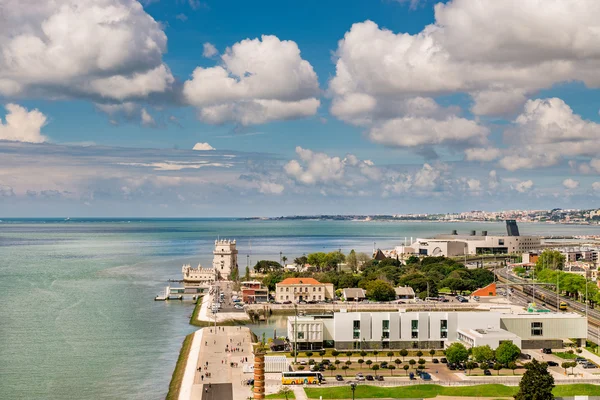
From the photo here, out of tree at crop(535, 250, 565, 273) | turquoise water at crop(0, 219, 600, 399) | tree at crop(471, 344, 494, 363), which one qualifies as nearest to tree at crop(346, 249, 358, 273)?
turquoise water at crop(0, 219, 600, 399)

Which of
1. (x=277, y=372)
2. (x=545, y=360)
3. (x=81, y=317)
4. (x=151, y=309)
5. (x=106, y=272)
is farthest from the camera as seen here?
(x=106, y=272)

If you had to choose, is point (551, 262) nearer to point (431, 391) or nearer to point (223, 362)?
point (223, 362)

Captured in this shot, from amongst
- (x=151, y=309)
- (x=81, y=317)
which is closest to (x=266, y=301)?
(x=151, y=309)

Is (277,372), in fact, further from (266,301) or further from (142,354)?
(266,301)

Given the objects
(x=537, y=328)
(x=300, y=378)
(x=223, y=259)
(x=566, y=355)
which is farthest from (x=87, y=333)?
(x=223, y=259)

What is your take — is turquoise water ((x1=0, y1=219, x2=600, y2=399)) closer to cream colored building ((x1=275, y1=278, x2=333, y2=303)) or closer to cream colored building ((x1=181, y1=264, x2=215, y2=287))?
cream colored building ((x1=181, y1=264, x2=215, y2=287))

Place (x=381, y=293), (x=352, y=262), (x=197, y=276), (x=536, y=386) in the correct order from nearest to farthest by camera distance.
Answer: (x=536, y=386)
(x=381, y=293)
(x=197, y=276)
(x=352, y=262)

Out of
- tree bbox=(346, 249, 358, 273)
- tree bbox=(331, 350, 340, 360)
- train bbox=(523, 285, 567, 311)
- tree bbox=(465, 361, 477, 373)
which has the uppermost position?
tree bbox=(346, 249, 358, 273)
